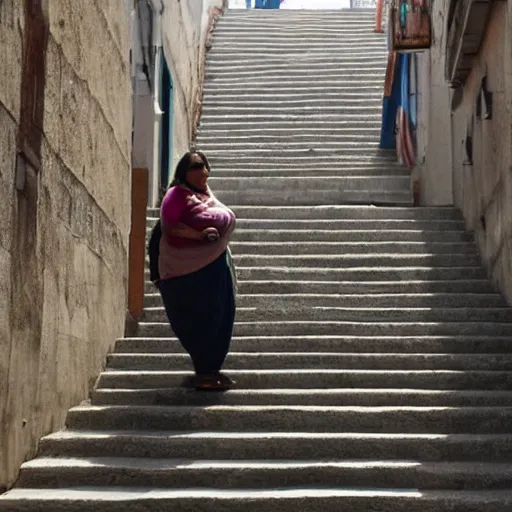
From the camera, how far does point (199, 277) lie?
6.20 metres

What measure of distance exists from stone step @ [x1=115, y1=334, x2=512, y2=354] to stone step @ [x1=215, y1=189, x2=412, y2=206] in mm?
4448

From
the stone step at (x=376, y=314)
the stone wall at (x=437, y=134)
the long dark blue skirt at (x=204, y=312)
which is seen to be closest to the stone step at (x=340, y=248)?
the stone step at (x=376, y=314)

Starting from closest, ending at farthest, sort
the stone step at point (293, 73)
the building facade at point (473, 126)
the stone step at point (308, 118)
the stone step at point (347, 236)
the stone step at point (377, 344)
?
the stone step at point (377, 344) → the building facade at point (473, 126) → the stone step at point (347, 236) → the stone step at point (308, 118) → the stone step at point (293, 73)

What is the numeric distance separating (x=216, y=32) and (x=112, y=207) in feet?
39.7

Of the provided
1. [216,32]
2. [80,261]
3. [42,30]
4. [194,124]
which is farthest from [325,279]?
[216,32]

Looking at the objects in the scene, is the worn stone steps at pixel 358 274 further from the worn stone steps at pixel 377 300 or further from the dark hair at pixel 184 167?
the dark hair at pixel 184 167

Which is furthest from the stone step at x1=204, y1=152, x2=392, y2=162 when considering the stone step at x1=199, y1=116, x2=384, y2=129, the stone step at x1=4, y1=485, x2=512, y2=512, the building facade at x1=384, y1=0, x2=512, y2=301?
the stone step at x1=4, y1=485, x2=512, y2=512

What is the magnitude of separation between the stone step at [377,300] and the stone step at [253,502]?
10.5 ft

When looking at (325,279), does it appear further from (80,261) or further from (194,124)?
(194,124)

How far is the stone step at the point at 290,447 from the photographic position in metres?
5.37

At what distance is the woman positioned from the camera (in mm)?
6188

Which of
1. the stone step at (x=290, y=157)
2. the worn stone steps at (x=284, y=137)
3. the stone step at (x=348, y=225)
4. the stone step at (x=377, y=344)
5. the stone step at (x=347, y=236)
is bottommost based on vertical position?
the stone step at (x=377, y=344)

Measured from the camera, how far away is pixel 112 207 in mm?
7125

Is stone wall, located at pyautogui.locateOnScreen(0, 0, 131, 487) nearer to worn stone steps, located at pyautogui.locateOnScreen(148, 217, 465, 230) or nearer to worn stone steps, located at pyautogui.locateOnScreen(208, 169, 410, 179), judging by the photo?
worn stone steps, located at pyautogui.locateOnScreen(148, 217, 465, 230)
